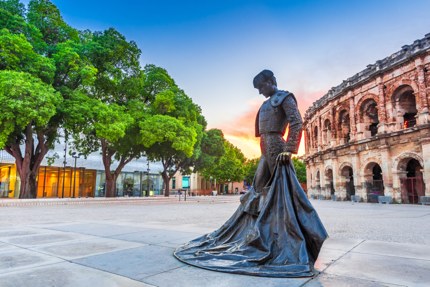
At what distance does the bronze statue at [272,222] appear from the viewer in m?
3.20

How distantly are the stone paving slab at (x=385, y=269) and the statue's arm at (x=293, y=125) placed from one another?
59.4 inches

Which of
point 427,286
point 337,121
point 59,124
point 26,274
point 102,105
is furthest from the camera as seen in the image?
point 337,121

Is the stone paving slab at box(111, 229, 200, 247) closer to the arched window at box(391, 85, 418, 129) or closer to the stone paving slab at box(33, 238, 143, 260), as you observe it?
the stone paving slab at box(33, 238, 143, 260)

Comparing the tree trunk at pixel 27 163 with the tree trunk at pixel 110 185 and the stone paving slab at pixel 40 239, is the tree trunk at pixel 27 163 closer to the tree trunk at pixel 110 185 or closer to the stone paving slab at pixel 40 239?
Result: the tree trunk at pixel 110 185

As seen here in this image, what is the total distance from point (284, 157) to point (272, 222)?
0.84 metres

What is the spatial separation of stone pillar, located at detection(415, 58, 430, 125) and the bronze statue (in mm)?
20364

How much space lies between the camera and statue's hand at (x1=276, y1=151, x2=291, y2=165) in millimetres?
3727

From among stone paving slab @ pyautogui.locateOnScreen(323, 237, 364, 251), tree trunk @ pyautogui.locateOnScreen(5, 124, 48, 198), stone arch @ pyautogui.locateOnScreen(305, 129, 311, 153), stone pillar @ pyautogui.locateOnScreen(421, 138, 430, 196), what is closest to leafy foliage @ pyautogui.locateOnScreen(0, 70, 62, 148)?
tree trunk @ pyautogui.locateOnScreen(5, 124, 48, 198)

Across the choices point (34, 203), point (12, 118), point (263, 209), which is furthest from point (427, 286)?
Result: point (34, 203)

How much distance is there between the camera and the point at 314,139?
35375 millimetres

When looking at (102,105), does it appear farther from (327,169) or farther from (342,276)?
(327,169)

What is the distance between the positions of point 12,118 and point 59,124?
5.30 meters

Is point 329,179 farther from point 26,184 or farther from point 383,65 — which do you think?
point 26,184

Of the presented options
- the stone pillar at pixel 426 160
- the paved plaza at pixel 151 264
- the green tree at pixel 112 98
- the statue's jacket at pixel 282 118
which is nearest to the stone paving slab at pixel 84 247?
the paved plaza at pixel 151 264
